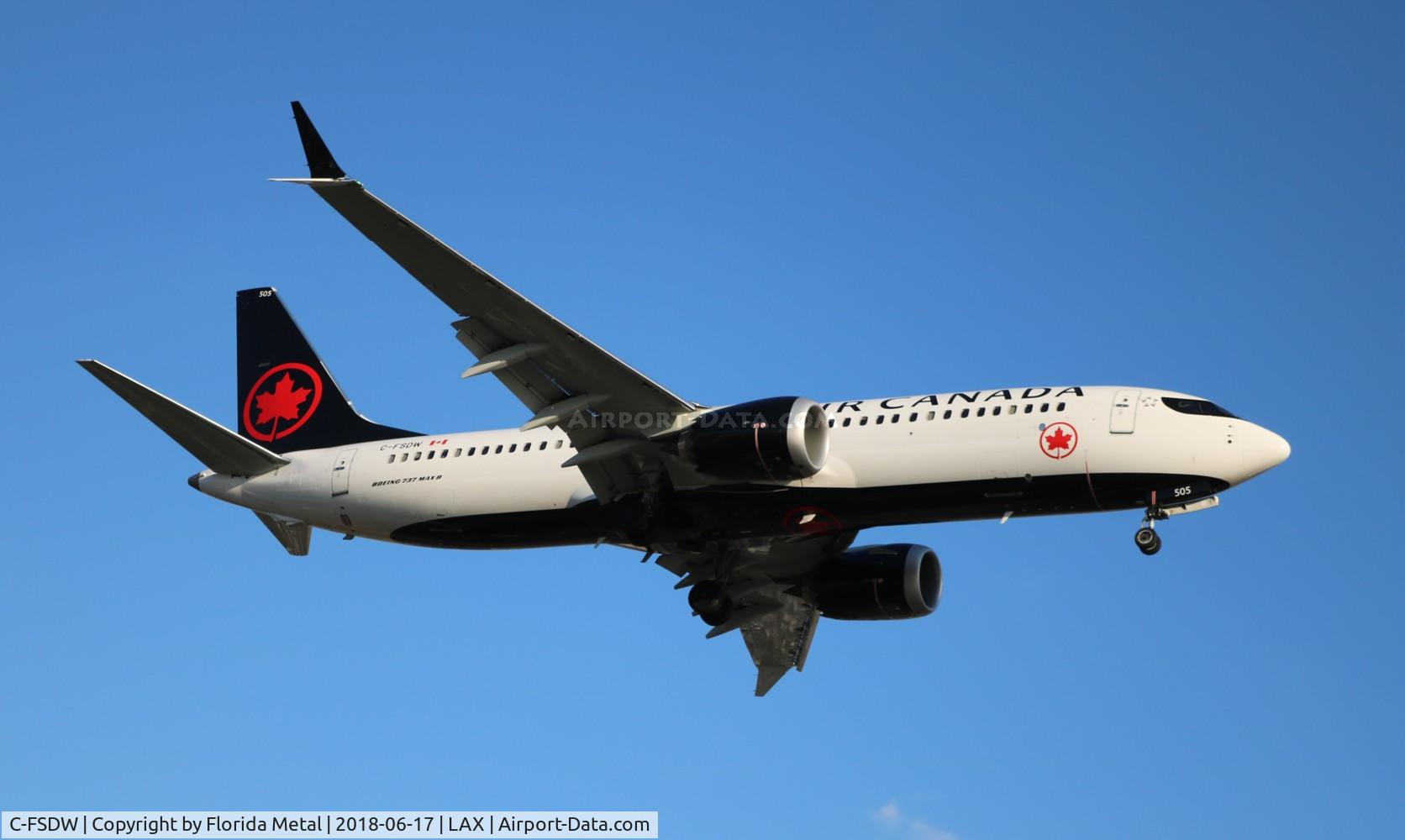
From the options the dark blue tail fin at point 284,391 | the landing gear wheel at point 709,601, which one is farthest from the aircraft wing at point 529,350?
the dark blue tail fin at point 284,391

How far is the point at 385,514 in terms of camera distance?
43438 mm

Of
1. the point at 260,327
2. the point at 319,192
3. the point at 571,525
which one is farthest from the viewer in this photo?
the point at 260,327

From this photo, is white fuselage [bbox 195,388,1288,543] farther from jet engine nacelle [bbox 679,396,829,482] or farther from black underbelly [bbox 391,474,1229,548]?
jet engine nacelle [bbox 679,396,829,482]

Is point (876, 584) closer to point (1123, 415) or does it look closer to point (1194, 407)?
point (1123, 415)

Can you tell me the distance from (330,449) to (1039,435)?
18730mm

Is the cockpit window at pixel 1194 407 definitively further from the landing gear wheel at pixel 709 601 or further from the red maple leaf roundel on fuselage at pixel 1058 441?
the landing gear wheel at pixel 709 601

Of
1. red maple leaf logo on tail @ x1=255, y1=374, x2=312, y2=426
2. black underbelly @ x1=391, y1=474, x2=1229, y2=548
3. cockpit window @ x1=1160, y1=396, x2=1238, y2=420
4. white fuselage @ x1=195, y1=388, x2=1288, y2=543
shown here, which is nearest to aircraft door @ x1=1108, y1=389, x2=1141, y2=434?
white fuselage @ x1=195, y1=388, x2=1288, y2=543

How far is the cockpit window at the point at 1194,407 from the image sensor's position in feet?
126

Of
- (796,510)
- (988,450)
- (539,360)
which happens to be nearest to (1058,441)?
(988,450)

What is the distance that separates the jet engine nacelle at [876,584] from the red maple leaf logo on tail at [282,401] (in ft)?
48.4

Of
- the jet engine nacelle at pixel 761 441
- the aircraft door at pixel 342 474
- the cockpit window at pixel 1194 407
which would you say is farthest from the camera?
the aircraft door at pixel 342 474

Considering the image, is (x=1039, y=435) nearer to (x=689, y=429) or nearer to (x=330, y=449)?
(x=689, y=429)

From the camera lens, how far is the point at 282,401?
157ft

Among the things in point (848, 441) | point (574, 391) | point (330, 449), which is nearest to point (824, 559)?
point (848, 441)
